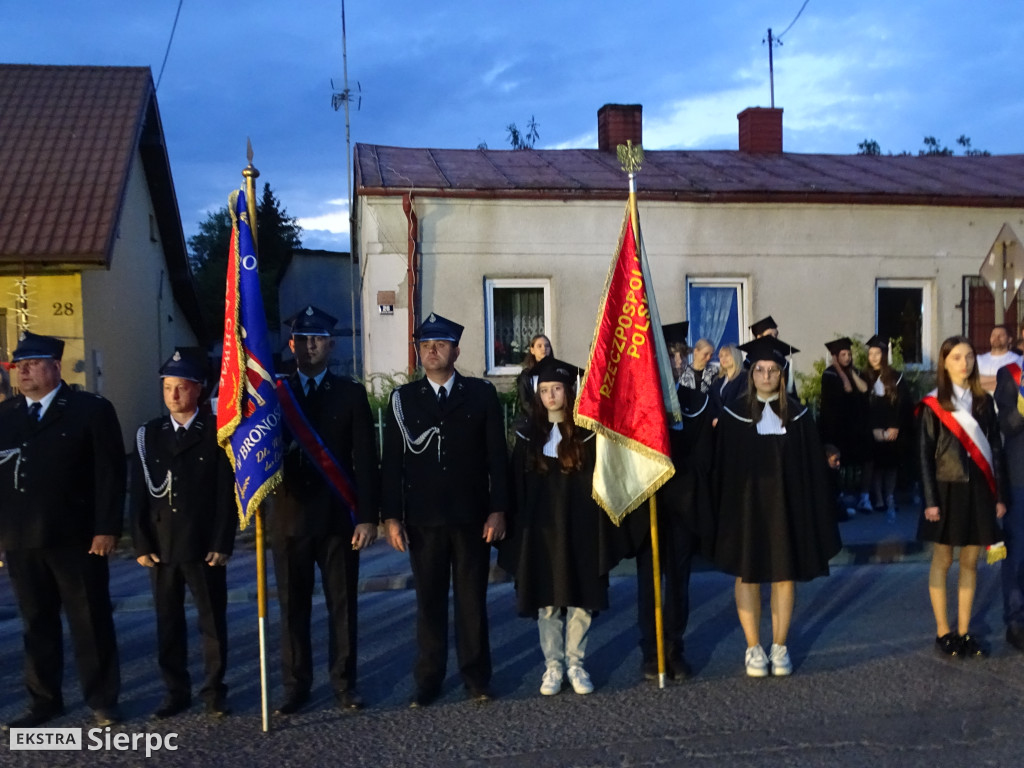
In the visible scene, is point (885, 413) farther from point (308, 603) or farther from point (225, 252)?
point (225, 252)

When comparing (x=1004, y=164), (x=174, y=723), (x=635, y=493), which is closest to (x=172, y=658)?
Result: (x=174, y=723)

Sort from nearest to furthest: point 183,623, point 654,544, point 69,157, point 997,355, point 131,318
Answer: point 183,623 → point 654,544 → point 997,355 → point 69,157 → point 131,318

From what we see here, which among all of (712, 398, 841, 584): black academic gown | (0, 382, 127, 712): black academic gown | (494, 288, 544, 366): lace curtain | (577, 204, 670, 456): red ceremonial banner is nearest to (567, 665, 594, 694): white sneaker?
(712, 398, 841, 584): black academic gown

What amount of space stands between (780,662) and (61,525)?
3.94 metres

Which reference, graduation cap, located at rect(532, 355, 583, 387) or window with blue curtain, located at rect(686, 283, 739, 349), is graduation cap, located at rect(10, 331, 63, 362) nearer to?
graduation cap, located at rect(532, 355, 583, 387)

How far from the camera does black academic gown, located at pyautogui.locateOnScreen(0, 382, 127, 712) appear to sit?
16.9ft

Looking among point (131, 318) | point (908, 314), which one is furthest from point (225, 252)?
point (908, 314)

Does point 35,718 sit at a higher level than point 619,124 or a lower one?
lower

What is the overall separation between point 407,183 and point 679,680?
939 centimetres

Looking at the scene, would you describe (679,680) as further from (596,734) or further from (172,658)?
(172,658)

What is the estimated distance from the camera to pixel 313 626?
23.4 feet

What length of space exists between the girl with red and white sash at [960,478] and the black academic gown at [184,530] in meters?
4.02

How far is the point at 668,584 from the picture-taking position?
595 centimetres

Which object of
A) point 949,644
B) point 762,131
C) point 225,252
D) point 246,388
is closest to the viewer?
point 246,388
